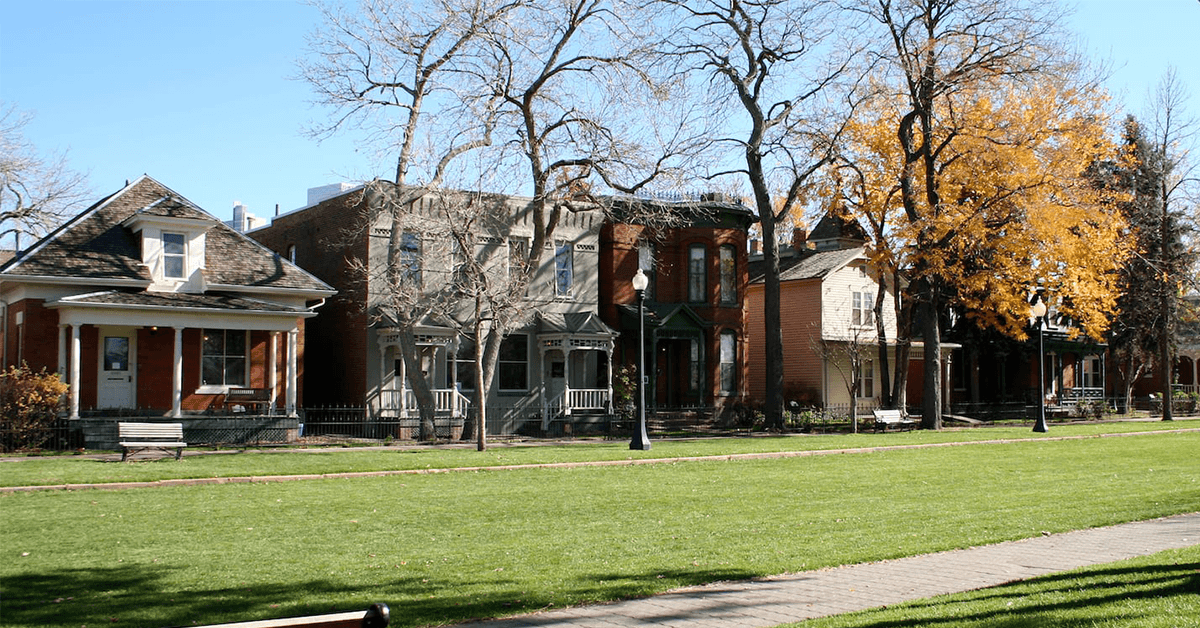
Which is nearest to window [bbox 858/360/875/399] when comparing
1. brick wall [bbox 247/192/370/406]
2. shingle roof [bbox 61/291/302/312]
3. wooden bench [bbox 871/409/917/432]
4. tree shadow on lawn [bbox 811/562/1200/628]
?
wooden bench [bbox 871/409/917/432]

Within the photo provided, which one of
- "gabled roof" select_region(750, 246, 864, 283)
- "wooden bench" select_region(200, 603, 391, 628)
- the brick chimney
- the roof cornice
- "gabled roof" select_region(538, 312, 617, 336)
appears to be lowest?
"wooden bench" select_region(200, 603, 391, 628)

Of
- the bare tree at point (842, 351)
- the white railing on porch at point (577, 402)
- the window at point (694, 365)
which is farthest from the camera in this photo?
the bare tree at point (842, 351)

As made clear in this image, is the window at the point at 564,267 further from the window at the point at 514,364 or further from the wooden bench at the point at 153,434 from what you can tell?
the wooden bench at the point at 153,434

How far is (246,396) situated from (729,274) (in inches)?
804

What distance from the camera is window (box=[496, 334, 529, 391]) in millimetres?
38188

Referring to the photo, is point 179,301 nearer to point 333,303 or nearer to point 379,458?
point 333,303

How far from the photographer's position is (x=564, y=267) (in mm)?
39625

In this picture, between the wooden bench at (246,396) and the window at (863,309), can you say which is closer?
the wooden bench at (246,396)

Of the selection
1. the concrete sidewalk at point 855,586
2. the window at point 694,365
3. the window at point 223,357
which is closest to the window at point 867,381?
the window at point 694,365

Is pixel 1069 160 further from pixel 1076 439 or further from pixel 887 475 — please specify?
pixel 887 475

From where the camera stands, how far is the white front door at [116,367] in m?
31.0

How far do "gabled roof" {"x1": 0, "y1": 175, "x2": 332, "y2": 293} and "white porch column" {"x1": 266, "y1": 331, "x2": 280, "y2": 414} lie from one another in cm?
184

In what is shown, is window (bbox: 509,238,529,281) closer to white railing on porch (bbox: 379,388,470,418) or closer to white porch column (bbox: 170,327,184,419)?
white railing on porch (bbox: 379,388,470,418)

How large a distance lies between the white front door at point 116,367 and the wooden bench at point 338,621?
1177 inches
